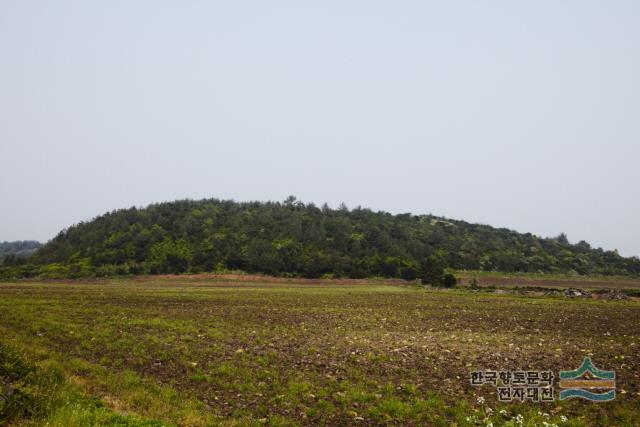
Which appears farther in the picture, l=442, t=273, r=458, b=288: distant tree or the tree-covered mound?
the tree-covered mound

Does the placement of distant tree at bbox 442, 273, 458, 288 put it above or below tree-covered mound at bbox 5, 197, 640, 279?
below

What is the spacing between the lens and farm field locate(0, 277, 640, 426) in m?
11.1

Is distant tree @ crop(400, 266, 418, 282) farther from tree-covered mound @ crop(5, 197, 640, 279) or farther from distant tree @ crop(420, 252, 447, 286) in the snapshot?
distant tree @ crop(420, 252, 447, 286)

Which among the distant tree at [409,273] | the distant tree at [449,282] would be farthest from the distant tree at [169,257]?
the distant tree at [449,282]

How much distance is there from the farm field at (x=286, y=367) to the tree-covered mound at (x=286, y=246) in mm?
62771

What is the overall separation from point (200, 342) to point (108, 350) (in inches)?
161

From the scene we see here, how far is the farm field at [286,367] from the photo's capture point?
1114 cm

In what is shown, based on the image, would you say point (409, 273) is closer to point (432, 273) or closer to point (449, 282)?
point (432, 273)

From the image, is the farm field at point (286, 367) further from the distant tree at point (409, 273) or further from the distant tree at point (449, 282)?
the distant tree at point (409, 273)

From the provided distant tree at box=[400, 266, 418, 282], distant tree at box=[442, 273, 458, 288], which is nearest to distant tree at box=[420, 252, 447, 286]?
distant tree at box=[442, 273, 458, 288]

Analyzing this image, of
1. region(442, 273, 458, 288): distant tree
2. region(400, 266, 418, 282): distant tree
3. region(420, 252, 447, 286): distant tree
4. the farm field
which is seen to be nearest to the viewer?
the farm field

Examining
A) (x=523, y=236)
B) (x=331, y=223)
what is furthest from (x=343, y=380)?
(x=523, y=236)

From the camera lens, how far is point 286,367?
625 inches

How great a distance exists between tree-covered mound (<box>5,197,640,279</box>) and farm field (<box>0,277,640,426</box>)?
206 ft
